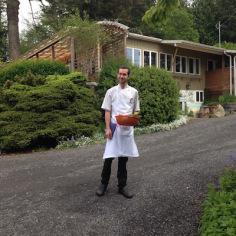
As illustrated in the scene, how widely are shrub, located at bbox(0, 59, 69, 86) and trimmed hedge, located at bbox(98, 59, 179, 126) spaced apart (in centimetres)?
193

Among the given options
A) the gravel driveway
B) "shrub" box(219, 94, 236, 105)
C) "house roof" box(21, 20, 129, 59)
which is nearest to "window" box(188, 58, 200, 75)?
"shrub" box(219, 94, 236, 105)

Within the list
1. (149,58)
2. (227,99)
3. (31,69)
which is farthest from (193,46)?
(31,69)

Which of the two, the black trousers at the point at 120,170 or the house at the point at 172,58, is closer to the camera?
the black trousers at the point at 120,170

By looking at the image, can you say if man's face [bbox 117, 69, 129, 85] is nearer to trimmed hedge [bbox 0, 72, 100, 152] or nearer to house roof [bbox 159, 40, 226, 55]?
trimmed hedge [bbox 0, 72, 100, 152]

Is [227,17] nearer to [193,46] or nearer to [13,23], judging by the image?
[193,46]

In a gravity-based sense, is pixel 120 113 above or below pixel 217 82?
below

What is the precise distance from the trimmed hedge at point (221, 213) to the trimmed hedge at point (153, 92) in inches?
518

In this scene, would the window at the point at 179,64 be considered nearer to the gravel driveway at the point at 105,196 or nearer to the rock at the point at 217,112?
the rock at the point at 217,112

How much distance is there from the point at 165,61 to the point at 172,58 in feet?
2.10

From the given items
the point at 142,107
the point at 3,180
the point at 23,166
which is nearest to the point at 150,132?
the point at 142,107

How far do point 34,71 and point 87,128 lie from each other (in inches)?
178

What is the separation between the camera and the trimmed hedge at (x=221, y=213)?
556 cm

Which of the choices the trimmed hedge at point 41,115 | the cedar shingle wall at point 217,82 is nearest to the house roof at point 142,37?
the cedar shingle wall at point 217,82

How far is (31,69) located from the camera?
2009cm
